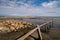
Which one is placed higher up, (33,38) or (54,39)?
(33,38)

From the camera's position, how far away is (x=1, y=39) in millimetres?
10938

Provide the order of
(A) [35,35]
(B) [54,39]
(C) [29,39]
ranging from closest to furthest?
1. (C) [29,39]
2. (A) [35,35]
3. (B) [54,39]

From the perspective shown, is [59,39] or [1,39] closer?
[1,39]

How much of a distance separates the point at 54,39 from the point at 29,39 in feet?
19.2

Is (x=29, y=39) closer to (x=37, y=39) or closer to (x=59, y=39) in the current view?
(x=37, y=39)

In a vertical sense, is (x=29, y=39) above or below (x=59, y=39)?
above

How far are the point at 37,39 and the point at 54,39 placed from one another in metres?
5.06

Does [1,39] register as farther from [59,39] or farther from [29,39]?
[59,39]

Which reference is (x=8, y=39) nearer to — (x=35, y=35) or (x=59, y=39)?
(x=35, y=35)

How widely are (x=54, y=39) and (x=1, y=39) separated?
642 cm

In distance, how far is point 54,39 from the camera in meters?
14.6

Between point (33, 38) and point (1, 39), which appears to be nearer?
point (33, 38)

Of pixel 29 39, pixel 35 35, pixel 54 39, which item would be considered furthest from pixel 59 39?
pixel 29 39

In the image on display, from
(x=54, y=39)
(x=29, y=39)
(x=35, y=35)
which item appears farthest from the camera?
(x=54, y=39)
